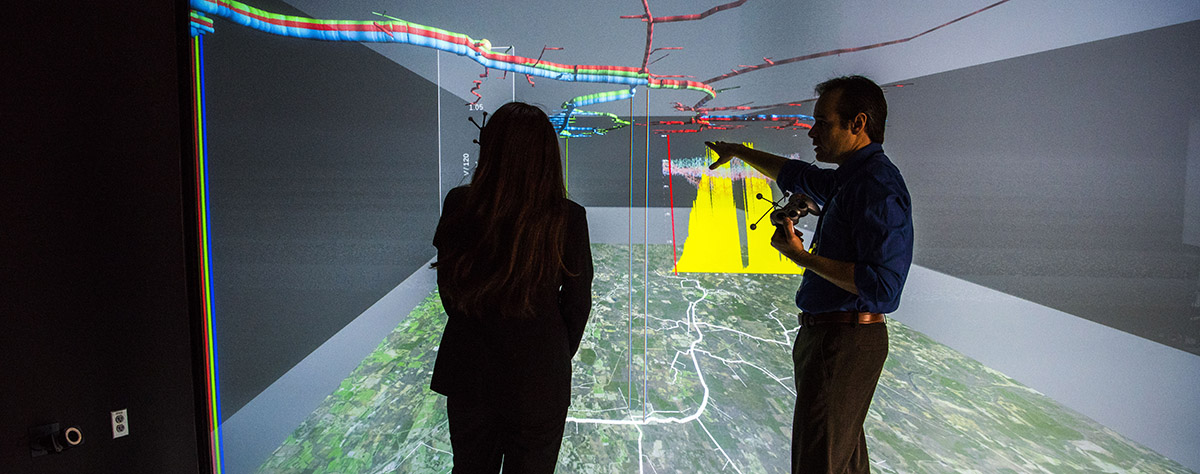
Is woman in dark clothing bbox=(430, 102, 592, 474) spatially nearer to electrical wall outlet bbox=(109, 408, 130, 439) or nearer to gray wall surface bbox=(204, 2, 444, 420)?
electrical wall outlet bbox=(109, 408, 130, 439)

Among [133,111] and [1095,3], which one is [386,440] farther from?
[1095,3]

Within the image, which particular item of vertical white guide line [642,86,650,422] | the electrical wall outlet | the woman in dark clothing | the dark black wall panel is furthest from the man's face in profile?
the electrical wall outlet

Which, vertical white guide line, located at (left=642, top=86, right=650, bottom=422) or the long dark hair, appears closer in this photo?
the long dark hair

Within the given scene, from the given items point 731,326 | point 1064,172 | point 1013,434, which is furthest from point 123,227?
point 1064,172

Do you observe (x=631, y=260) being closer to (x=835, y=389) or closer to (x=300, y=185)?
(x=835, y=389)

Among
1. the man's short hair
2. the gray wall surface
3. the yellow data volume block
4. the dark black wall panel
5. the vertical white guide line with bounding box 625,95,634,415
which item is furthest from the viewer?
the yellow data volume block

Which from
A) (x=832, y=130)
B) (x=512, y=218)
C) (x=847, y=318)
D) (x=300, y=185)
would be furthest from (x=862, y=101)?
(x=300, y=185)

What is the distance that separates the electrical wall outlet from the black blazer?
691 millimetres

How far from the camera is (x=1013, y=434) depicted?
2.09m

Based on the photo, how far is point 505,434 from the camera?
1.17 meters

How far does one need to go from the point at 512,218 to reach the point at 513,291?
16 cm

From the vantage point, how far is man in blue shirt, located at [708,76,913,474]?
1.17 metres

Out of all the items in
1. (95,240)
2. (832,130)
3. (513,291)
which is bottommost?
(513,291)

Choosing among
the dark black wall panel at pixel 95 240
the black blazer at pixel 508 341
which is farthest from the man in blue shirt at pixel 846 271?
the dark black wall panel at pixel 95 240
